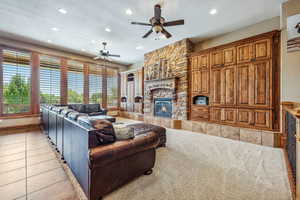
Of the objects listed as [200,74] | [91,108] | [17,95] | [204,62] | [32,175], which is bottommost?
A: [32,175]

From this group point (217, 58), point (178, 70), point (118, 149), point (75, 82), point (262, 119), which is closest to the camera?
point (118, 149)

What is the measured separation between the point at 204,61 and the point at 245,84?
4.94 ft

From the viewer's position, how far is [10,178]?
1.93m

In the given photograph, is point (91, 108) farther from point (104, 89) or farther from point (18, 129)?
point (18, 129)

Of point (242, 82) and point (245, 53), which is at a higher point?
point (245, 53)

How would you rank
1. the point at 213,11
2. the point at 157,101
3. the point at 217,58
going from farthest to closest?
the point at 157,101 < the point at 217,58 < the point at 213,11

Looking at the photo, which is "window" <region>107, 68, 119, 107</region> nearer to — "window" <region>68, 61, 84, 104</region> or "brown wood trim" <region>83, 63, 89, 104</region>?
"brown wood trim" <region>83, 63, 89, 104</region>

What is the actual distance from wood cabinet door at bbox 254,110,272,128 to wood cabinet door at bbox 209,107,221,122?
0.93 metres

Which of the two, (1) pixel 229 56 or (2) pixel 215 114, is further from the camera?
(2) pixel 215 114

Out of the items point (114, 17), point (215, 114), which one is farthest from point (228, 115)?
point (114, 17)

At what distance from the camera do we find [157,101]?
6.00 m

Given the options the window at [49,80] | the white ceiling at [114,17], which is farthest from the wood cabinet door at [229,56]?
the window at [49,80]

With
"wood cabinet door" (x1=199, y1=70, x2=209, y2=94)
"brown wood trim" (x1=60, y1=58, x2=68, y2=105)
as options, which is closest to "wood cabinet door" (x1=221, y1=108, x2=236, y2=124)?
"wood cabinet door" (x1=199, y1=70, x2=209, y2=94)

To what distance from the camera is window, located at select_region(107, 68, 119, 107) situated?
7871 mm
